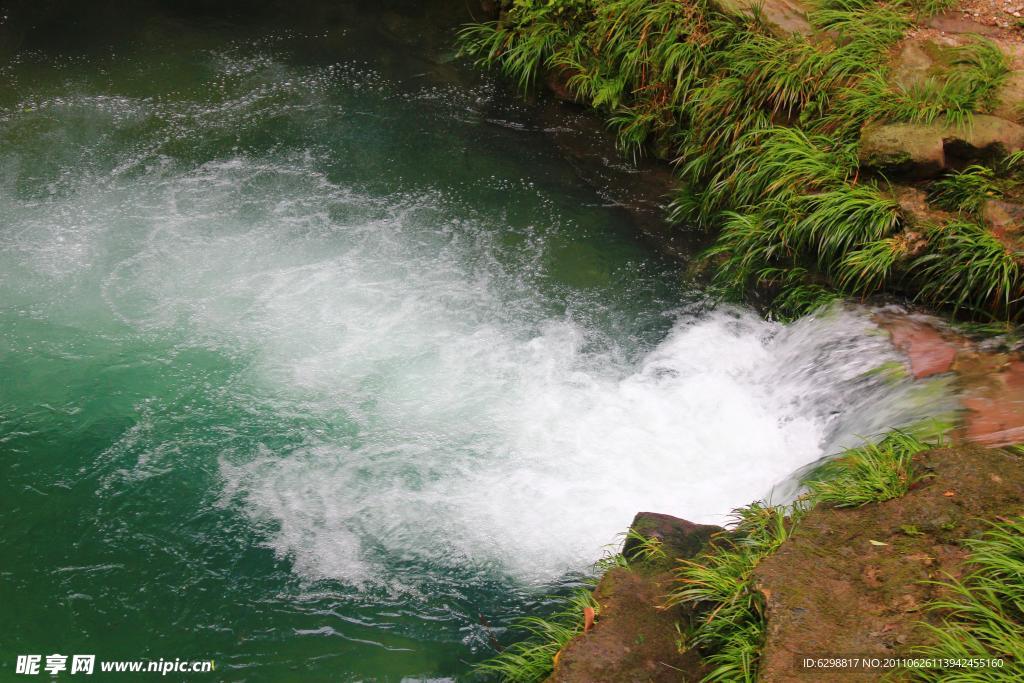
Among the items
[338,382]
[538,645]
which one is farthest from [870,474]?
[338,382]

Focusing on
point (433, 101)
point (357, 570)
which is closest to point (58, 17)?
point (433, 101)

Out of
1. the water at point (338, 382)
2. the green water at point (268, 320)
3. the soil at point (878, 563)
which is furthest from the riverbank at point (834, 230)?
the green water at point (268, 320)

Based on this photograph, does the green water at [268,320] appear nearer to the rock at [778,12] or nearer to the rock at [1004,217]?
the rock at [778,12]

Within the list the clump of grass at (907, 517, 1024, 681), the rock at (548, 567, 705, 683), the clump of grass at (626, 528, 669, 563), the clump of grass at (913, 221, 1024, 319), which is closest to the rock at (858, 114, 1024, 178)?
the clump of grass at (913, 221, 1024, 319)

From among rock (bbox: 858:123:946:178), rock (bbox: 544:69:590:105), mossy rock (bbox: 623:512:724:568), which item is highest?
rock (bbox: 858:123:946:178)

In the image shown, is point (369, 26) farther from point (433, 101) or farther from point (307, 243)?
point (307, 243)

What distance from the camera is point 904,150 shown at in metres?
5.75

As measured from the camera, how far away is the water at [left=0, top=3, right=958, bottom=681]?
4.31m

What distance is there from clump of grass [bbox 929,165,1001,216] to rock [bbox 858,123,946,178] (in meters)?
0.13

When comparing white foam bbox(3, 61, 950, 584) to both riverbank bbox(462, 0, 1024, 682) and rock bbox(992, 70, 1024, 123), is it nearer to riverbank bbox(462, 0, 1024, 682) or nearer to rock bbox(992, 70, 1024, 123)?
riverbank bbox(462, 0, 1024, 682)

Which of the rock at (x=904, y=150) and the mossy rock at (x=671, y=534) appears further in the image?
the rock at (x=904, y=150)

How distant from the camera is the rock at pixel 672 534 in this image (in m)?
3.95

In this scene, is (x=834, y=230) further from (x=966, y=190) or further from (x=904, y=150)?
(x=966, y=190)

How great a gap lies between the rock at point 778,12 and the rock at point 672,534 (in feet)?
14.7
